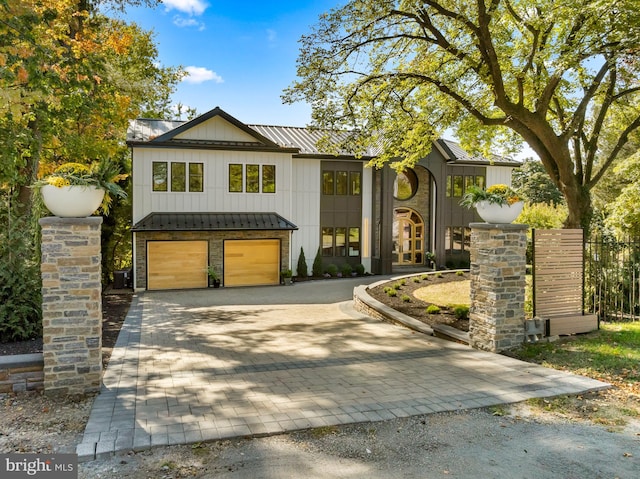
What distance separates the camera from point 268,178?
1906cm

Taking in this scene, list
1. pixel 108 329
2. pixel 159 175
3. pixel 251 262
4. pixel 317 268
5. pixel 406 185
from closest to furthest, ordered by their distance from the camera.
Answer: pixel 108 329 < pixel 159 175 < pixel 251 262 < pixel 317 268 < pixel 406 185

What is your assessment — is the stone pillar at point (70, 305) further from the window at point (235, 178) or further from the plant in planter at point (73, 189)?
the window at point (235, 178)

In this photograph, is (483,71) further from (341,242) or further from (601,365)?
(341,242)

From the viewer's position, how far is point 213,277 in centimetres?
1795

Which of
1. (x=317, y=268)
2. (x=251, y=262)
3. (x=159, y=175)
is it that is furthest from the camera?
(x=317, y=268)

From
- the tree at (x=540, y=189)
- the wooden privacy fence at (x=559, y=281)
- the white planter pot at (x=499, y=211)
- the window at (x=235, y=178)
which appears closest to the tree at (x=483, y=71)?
the wooden privacy fence at (x=559, y=281)

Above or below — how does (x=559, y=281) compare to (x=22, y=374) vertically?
above

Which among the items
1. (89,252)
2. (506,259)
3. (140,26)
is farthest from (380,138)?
(140,26)

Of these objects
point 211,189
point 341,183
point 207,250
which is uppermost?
point 341,183

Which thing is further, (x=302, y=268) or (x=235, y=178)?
(x=302, y=268)

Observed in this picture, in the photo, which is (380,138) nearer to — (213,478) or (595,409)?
(595,409)

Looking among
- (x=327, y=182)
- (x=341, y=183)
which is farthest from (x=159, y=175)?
(x=341, y=183)

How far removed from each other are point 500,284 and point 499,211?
1.20 meters

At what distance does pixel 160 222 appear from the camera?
17.1m
